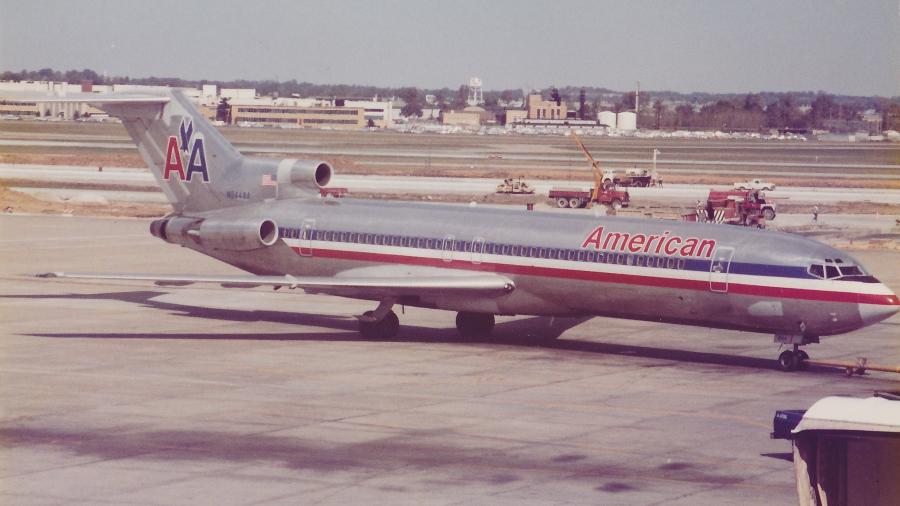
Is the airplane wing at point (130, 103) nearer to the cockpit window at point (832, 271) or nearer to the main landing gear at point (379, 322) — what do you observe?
the main landing gear at point (379, 322)

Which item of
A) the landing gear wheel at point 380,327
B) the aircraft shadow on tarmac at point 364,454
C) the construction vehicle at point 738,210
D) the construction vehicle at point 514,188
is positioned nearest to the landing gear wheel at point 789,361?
the aircraft shadow on tarmac at point 364,454

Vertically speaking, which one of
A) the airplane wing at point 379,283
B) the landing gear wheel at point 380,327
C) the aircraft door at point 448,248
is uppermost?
the aircraft door at point 448,248

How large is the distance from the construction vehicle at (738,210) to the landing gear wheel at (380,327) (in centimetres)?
3316

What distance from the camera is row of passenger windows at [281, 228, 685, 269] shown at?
3072 centimetres

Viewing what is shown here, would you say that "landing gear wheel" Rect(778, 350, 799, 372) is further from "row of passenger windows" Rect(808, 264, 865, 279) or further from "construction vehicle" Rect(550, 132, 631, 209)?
"construction vehicle" Rect(550, 132, 631, 209)

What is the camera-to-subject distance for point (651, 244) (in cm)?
3088

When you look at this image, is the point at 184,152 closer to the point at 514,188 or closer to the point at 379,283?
the point at 379,283

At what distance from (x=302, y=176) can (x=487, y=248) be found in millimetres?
7017

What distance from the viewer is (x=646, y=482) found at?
19812 millimetres

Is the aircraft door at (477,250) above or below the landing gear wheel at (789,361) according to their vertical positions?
above

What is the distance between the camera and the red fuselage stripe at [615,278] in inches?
1128

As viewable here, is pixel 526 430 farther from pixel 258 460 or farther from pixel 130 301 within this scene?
pixel 130 301

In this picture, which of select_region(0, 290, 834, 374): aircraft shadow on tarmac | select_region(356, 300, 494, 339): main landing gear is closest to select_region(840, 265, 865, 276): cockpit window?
select_region(0, 290, 834, 374): aircraft shadow on tarmac

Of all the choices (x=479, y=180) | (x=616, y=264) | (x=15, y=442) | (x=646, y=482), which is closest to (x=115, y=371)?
(x=15, y=442)
